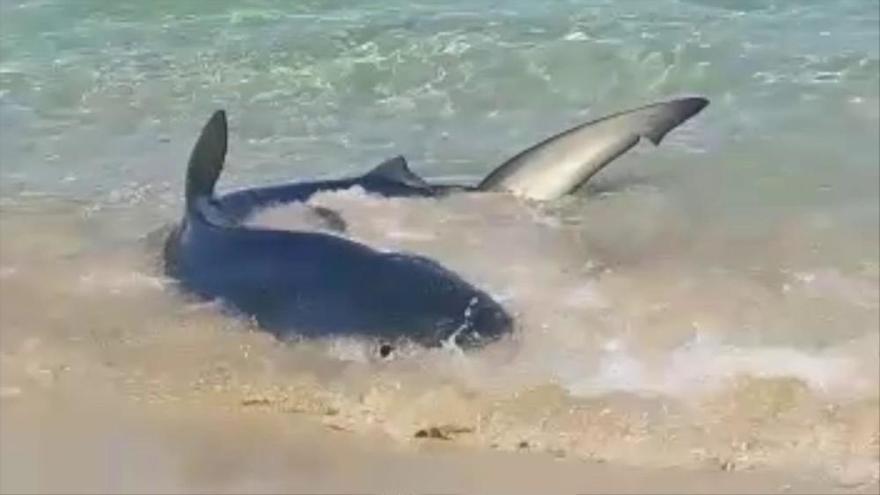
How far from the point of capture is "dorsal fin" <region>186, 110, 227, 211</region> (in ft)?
22.7

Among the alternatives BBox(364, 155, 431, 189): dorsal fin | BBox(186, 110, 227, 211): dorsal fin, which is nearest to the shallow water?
BBox(364, 155, 431, 189): dorsal fin

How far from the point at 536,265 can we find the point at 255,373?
4.58ft

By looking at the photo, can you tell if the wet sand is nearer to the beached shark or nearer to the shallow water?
the shallow water

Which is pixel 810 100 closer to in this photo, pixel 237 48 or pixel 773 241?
pixel 773 241

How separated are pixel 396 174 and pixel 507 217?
0.53 meters

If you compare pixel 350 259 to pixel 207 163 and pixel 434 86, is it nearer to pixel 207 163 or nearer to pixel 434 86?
pixel 207 163

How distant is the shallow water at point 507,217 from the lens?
5605mm

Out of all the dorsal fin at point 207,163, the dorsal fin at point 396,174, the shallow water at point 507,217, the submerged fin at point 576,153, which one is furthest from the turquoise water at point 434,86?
the dorsal fin at point 207,163

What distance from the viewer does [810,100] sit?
28.2ft

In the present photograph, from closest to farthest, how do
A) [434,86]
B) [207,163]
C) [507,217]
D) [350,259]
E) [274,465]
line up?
[274,465] < [350,259] < [207,163] < [507,217] < [434,86]

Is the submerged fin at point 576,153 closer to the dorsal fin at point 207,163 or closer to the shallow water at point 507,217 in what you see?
the shallow water at point 507,217

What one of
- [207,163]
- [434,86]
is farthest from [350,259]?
[434,86]

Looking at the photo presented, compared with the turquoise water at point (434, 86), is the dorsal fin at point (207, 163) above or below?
above

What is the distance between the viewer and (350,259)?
617 cm
